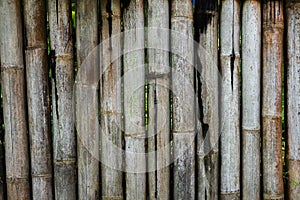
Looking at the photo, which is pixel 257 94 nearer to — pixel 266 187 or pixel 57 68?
pixel 266 187

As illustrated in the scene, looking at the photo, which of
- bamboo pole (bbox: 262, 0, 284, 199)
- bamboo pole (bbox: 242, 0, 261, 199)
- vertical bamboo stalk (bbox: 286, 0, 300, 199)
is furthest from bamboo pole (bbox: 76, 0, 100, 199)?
vertical bamboo stalk (bbox: 286, 0, 300, 199)

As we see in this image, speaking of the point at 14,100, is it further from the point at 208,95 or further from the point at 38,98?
the point at 208,95

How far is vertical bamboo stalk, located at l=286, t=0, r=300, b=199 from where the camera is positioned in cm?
300

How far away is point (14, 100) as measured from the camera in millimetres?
2949

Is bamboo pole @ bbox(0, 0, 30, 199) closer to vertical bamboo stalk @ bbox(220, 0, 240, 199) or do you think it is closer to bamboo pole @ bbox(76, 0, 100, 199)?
bamboo pole @ bbox(76, 0, 100, 199)

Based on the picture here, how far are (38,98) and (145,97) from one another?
31.5 inches

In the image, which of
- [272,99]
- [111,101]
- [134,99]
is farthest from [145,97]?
[272,99]

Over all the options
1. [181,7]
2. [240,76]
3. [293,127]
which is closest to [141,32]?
[181,7]

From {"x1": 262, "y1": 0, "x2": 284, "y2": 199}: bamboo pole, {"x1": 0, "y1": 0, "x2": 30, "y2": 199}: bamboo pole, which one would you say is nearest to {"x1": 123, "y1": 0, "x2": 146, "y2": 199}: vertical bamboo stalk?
{"x1": 0, "y1": 0, "x2": 30, "y2": 199}: bamboo pole

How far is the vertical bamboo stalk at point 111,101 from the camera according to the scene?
115 inches

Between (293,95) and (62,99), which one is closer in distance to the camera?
(62,99)

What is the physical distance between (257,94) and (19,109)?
5.92 feet

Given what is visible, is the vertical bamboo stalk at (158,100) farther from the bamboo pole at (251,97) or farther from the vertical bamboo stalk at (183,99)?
the bamboo pole at (251,97)

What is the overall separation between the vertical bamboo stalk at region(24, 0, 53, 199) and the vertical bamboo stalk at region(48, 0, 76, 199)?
0.06m
